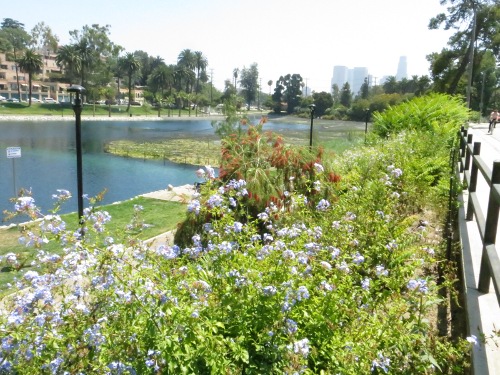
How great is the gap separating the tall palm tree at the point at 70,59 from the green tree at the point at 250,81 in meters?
59.8

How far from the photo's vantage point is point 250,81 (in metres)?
130

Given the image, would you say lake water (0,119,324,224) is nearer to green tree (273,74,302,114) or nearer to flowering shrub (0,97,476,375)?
flowering shrub (0,97,476,375)

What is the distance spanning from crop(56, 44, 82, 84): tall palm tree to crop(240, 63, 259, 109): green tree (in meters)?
59.8

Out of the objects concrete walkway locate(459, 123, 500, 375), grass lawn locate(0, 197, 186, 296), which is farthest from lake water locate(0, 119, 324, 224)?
concrete walkway locate(459, 123, 500, 375)

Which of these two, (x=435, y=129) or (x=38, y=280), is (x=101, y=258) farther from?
(x=435, y=129)

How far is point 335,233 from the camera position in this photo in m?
3.58

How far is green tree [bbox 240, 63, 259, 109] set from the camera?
129000mm

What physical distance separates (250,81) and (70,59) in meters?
63.0

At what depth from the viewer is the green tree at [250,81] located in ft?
423

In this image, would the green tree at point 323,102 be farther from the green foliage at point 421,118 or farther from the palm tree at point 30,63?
the green foliage at point 421,118

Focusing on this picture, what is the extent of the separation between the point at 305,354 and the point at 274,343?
0.19m

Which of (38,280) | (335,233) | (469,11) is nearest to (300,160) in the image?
(335,233)

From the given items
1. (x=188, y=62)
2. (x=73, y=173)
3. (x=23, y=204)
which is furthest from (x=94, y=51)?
(x=23, y=204)

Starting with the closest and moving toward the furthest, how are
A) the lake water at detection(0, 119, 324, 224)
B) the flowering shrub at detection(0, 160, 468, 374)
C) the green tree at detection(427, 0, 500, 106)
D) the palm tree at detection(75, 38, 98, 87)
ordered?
1. the flowering shrub at detection(0, 160, 468, 374)
2. the lake water at detection(0, 119, 324, 224)
3. the green tree at detection(427, 0, 500, 106)
4. the palm tree at detection(75, 38, 98, 87)
